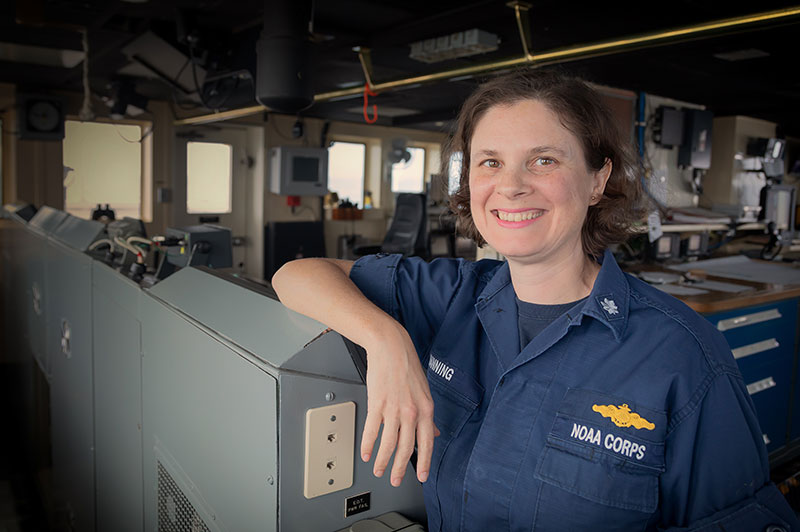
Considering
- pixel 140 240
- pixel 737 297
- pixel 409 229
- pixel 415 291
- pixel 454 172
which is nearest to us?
pixel 415 291

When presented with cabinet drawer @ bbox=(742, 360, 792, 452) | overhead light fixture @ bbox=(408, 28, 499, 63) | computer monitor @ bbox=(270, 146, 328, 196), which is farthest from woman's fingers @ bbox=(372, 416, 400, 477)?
computer monitor @ bbox=(270, 146, 328, 196)

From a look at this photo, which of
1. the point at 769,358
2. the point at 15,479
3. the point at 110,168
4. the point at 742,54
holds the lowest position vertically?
the point at 15,479

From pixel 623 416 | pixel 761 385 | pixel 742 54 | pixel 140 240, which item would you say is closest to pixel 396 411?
pixel 623 416

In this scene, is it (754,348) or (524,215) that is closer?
(524,215)

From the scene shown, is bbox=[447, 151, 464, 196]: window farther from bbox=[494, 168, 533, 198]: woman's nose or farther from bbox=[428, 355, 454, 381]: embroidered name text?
bbox=[428, 355, 454, 381]: embroidered name text

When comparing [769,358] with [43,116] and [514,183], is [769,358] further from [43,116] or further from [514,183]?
[43,116]

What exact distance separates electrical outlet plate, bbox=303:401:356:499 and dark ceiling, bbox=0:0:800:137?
1.99m

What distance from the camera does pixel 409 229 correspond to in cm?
654

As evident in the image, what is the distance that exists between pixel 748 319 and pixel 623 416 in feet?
7.57

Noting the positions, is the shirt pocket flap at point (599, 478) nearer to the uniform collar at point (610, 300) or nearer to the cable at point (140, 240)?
the uniform collar at point (610, 300)

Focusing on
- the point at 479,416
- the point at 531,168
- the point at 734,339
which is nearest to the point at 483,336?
the point at 479,416

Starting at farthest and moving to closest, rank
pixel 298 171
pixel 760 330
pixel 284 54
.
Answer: pixel 298 171 → pixel 760 330 → pixel 284 54

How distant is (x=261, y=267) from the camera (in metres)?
7.61

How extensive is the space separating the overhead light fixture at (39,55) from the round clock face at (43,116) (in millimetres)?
690
